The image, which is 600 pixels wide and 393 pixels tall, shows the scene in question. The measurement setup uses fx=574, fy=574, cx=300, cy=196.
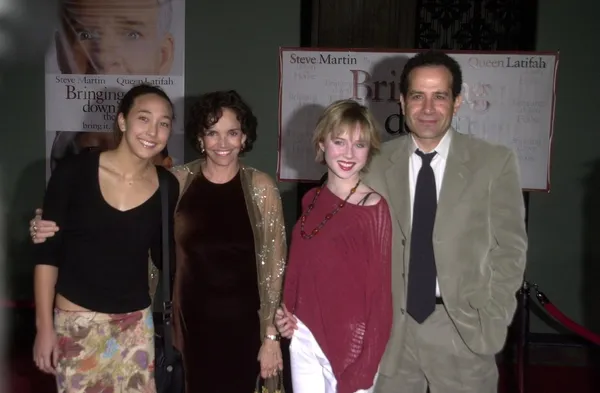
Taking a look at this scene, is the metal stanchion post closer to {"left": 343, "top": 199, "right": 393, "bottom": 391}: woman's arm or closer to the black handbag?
{"left": 343, "top": 199, "right": 393, "bottom": 391}: woman's arm

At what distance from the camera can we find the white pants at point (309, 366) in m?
2.14

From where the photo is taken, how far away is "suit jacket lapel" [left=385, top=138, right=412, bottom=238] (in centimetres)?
220

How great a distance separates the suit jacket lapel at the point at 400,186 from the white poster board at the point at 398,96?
2.52 metres

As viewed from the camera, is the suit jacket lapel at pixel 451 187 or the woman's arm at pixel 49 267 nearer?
the woman's arm at pixel 49 267

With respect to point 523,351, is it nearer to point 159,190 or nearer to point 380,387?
point 380,387

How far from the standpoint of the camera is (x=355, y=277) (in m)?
2.05

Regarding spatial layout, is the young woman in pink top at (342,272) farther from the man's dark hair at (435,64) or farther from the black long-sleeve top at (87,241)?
the black long-sleeve top at (87,241)

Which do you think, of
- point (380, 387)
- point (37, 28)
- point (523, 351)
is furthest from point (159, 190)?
point (37, 28)

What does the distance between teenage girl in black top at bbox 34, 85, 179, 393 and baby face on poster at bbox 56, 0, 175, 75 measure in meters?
3.06

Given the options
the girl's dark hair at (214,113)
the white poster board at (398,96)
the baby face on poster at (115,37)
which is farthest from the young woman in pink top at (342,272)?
the baby face on poster at (115,37)

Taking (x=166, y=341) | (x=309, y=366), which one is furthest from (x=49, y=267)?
(x=309, y=366)

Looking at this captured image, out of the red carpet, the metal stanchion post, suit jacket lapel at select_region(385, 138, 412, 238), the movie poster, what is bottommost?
the red carpet

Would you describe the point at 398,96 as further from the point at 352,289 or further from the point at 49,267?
the point at 49,267

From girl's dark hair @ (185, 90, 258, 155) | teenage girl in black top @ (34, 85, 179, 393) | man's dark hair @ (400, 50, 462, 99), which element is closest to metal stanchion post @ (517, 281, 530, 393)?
man's dark hair @ (400, 50, 462, 99)
